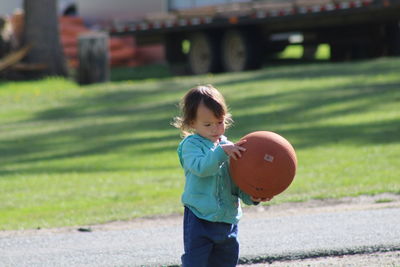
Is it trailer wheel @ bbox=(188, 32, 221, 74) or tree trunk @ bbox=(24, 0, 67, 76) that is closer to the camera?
trailer wheel @ bbox=(188, 32, 221, 74)

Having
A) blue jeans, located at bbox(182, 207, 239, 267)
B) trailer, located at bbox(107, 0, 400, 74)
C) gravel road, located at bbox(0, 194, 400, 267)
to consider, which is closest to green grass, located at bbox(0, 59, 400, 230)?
gravel road, located at bbox(0, 194, 400, 267)

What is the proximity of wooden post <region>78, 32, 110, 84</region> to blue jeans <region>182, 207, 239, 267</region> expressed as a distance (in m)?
15.9

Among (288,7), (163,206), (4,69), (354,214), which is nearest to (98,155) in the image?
(163,206)

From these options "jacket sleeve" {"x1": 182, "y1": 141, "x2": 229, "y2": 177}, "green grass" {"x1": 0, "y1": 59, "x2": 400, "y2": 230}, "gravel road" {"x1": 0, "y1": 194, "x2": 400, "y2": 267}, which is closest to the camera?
"jacket sleeve" {"x1": 182, "y1": 141, "x2": 229, "y2": 177}

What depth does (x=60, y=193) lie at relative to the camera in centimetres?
998

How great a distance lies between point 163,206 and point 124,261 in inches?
96.9

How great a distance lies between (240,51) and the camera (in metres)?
22.9

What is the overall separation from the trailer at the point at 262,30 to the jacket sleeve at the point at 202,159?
15.4 metres

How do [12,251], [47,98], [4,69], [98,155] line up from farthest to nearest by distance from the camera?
[4,69], [47,98], [98,155], [12,251]

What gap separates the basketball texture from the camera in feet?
16.5

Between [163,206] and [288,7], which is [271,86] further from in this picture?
[163,206]

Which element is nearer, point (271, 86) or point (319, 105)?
point (319, 105)

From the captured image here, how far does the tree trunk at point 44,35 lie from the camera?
82.5 feet

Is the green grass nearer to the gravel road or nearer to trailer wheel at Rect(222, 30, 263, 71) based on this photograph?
the gravel road
